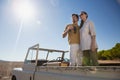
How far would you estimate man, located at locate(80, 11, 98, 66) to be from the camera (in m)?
4.23

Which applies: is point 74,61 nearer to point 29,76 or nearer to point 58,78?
point 58,78

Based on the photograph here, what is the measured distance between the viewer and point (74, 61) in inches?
Answer: 182

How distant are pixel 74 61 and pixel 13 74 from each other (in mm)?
3366

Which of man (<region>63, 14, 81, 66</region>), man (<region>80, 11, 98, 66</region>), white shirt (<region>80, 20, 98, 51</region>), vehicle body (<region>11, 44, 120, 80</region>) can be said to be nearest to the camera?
vehicle body (<region>11, 44, 120, 80</region>)

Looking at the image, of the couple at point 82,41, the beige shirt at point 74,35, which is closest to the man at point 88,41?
the couple at point 82,41

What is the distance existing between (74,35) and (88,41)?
505 millimetres

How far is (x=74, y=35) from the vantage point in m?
4.90

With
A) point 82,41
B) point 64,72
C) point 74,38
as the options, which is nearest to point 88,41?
point 82,41

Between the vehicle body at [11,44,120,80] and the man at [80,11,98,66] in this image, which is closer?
the vehicle body at [11,44,120,80]

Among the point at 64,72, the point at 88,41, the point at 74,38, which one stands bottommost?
the point at 64,72

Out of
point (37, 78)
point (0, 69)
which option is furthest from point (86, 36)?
point (0, 69)

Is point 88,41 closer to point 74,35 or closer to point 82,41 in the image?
point 82,41

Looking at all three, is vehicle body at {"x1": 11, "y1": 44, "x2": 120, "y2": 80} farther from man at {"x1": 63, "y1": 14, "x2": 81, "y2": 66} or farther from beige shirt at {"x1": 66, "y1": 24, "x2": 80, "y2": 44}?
beige shirt at {"x1": 66, "y1": 24, "x2": 80, "y2": 44}

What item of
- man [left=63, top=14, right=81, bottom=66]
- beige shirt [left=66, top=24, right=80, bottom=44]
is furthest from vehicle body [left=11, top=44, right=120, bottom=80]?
beige shirt [left=66, top=24, right=80, bottom=44]
